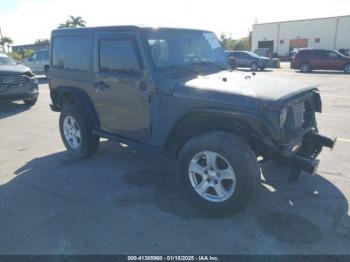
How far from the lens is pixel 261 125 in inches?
127

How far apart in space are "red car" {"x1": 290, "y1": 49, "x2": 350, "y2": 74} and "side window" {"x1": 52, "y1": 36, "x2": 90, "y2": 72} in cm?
2070

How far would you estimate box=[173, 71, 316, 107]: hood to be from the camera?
10.5 ft

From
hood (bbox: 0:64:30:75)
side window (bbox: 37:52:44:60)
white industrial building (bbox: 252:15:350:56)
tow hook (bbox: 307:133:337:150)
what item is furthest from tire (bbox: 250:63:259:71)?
white industrial building (bbox: 252:15:350:56)

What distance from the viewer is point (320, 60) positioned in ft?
72.6

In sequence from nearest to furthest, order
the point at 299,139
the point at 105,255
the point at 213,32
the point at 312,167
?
the point at 105,255 < the point at 312,167 < the point at 299,139 < the point at 213,32

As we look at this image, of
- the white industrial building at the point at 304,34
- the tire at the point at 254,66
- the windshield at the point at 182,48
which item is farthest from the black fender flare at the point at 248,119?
the white industrial building at the point at 304,34

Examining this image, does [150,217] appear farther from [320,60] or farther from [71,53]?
[320,60]

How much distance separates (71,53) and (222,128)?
292cm

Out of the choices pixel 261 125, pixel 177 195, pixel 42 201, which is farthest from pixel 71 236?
pixel 261 125

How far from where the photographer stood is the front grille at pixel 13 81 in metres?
9.42

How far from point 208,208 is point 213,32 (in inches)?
116

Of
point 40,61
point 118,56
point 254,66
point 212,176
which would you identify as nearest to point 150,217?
point 212,176

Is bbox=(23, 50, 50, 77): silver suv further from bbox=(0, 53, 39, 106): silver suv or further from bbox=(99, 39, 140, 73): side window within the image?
bbox=(99, 39, 140, 73): side window

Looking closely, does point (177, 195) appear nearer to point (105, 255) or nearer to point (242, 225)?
point (242, 225)
